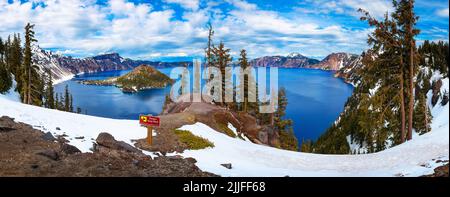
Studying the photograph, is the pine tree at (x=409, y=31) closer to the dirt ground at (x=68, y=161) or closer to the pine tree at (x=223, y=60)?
the dirt ground at (x=68, y=161)

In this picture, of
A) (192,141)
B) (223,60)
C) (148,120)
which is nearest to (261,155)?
(192,141)

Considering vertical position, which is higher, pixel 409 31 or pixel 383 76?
pixel 409 31

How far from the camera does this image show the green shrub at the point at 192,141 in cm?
1903

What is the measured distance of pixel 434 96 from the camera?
140 m

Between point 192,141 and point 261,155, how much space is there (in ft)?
13.1

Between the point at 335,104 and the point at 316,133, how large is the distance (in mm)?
56681

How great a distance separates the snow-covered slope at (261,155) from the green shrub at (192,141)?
0.54 m

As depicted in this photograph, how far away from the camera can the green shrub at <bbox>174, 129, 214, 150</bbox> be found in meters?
19.0

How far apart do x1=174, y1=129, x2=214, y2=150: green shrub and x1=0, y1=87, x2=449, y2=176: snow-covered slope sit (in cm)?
54

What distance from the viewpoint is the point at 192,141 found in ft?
63.9

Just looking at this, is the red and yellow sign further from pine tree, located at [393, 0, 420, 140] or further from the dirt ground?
pine tree, located at [393, 0, 420, 140]

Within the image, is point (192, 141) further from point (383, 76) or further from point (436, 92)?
point (436, 92)
